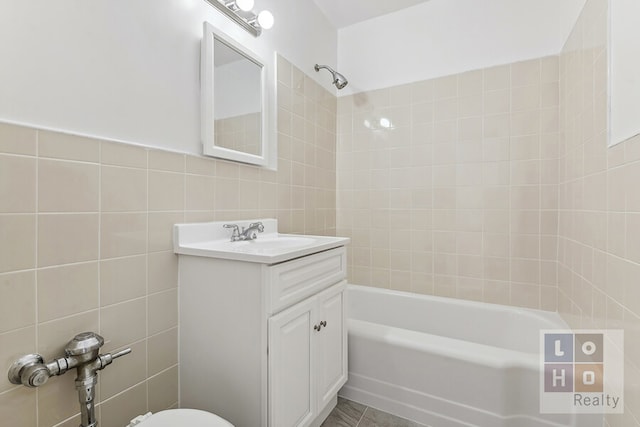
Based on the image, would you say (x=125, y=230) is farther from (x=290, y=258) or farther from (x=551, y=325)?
(x=551, y=325)

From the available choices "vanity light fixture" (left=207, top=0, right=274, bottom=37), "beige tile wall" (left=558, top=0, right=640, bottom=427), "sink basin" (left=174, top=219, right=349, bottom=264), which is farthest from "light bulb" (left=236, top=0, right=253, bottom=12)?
"beige tile wall" (left=558, top=0, right=640, bottom=427)

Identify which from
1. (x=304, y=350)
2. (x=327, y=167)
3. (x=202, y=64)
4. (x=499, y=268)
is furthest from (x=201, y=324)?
(x=499, y=268)

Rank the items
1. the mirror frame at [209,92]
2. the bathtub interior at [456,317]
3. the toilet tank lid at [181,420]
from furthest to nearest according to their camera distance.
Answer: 1. the bathtub interior at [456,317]
2. the mirror frame at [209,92]
3. the toilet tank lid at [181,420]

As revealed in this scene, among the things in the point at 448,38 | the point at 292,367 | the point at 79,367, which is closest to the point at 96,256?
the point at 79,367

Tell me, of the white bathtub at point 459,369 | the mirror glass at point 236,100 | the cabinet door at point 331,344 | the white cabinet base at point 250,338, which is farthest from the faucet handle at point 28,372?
the white bathtub at point 459,369

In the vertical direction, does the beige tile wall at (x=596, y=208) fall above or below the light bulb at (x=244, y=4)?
below

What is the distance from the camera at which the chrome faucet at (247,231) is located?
146cm

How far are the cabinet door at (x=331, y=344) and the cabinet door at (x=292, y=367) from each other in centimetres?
7

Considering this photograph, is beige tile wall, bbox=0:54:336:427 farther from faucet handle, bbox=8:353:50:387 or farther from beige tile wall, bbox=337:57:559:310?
beige tile wall, bbox=337:57:559:310

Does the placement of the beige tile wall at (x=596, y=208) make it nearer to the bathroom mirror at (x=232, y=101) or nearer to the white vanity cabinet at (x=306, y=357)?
the white vanity cabinet at (x=306, y=357)

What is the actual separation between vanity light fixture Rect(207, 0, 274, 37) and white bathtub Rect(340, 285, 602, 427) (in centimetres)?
172

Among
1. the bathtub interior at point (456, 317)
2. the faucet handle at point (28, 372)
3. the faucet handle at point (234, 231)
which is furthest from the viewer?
the bathtub interior at point (456, 317)

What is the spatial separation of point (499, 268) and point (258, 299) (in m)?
1.71

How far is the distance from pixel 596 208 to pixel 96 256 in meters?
1.98
